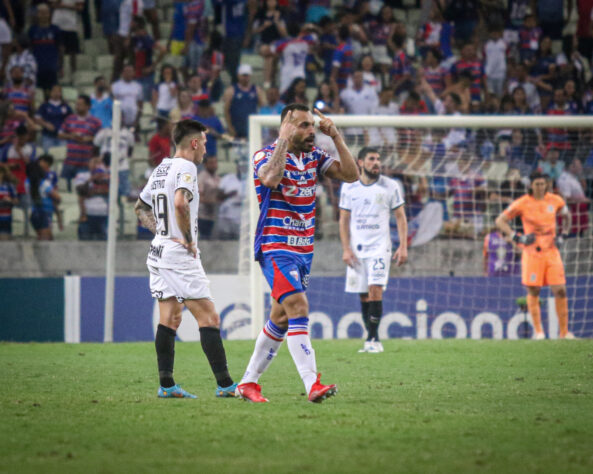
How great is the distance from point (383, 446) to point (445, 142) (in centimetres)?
1225

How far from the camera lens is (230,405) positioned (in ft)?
21.5

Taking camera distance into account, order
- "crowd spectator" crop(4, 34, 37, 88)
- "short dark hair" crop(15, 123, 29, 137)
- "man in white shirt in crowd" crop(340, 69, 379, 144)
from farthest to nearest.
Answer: "crowd spectator" crop(4, 34, 37, 88)
"man in white shirt in crowd" crop(340, 69, 379, 144)
"short dark hair" crop(15, 123, 29, 137)

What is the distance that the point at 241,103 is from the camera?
730 inches

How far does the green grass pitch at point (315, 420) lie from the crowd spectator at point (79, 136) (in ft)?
24.8

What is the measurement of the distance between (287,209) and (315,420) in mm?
1727

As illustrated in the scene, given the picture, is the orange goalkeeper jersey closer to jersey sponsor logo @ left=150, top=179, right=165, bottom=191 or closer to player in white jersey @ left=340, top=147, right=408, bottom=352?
player in white jersey @ left=340, top=147, right=408, bottom=352

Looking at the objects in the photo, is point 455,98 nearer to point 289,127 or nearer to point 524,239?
point 524,239

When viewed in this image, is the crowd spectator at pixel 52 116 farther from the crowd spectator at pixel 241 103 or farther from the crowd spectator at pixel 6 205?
the crowd spectator at pixel 241 103

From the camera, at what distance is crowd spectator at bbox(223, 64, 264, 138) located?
18469mm

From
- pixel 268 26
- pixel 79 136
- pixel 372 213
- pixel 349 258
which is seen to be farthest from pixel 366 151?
pixel 268 26

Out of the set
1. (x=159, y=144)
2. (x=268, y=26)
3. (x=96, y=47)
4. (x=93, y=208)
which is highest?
(x=268, y=26)

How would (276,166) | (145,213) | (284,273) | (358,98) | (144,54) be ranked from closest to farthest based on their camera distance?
(276,166), (284,273), (145,213), (358,98), (144,54)

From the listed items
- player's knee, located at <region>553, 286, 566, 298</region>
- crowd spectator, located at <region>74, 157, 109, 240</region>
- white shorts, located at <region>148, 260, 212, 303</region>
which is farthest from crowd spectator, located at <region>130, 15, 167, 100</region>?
white shorts, located at <region>148, 260, 212, 303</region>

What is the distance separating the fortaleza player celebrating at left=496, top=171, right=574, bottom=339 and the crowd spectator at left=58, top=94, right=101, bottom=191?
26.0 feet
